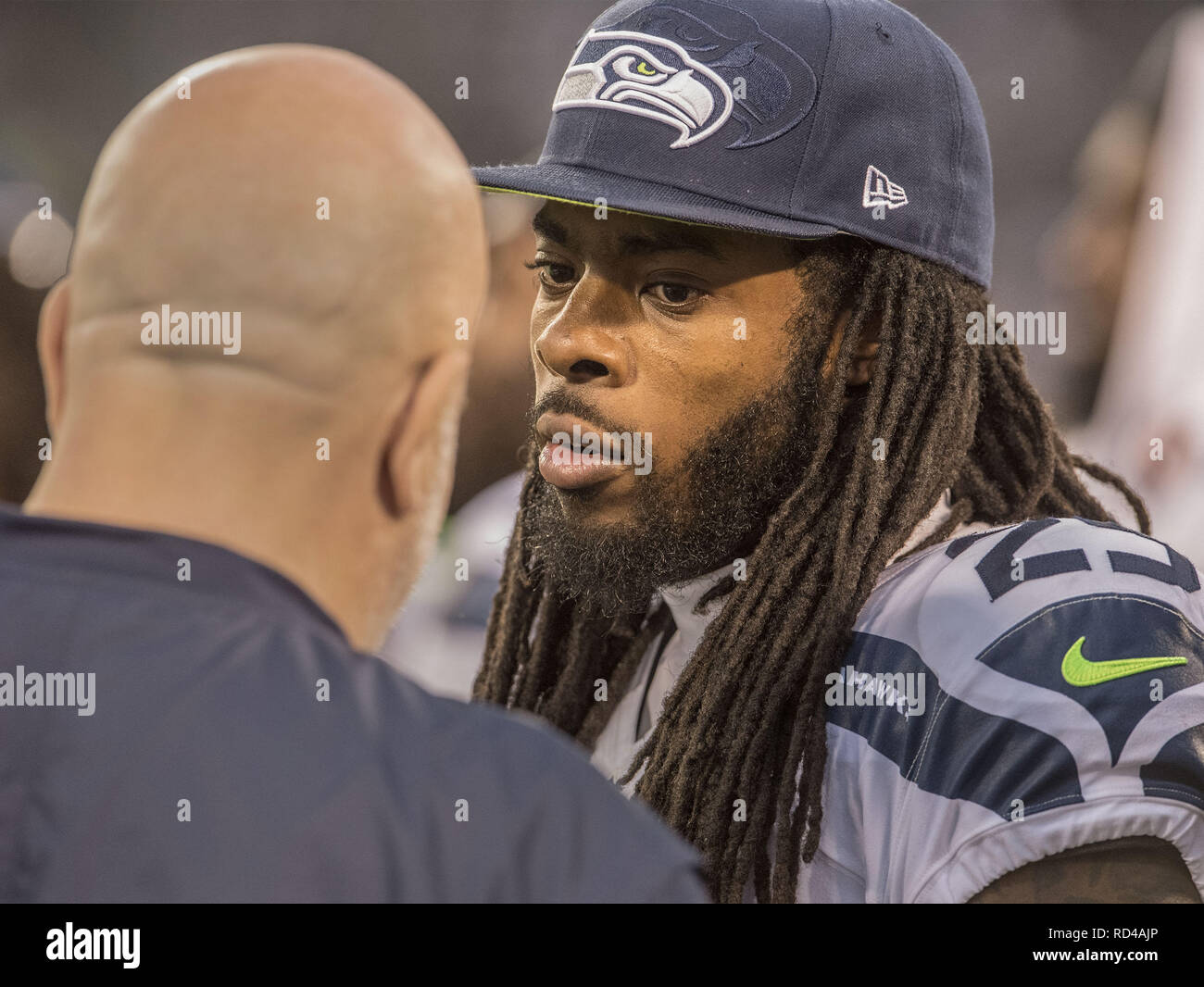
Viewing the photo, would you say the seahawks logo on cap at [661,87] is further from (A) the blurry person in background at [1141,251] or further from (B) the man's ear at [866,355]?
(A) the blurry person in background at [1141,251]

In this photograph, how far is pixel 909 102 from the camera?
7.52 ft

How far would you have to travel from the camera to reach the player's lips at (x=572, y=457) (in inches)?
89.1

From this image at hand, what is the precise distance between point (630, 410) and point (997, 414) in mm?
679

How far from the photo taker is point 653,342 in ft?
7.39

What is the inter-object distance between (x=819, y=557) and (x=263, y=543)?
4.03 feet

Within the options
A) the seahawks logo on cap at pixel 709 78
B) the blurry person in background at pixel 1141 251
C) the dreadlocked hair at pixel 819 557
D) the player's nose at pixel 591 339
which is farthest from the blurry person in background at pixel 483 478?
the blurry person in background at pixel 1141 251

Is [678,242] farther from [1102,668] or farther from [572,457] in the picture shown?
[1102,668]

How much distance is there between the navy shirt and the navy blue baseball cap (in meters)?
1.26

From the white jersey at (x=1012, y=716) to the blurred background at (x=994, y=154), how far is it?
287 centimetres

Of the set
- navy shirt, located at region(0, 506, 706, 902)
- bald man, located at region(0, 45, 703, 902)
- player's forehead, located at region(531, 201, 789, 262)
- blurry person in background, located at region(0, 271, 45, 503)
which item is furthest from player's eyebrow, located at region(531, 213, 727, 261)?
blurry person in background, located at region(0, 271, 45, 503)

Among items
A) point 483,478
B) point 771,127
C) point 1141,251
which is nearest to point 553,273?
point 771,127

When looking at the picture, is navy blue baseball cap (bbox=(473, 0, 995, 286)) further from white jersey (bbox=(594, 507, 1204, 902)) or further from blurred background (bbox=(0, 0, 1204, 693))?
blurred background (bbox=(0, 0, 1204, 693))

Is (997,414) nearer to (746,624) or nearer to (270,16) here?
(746,624)
